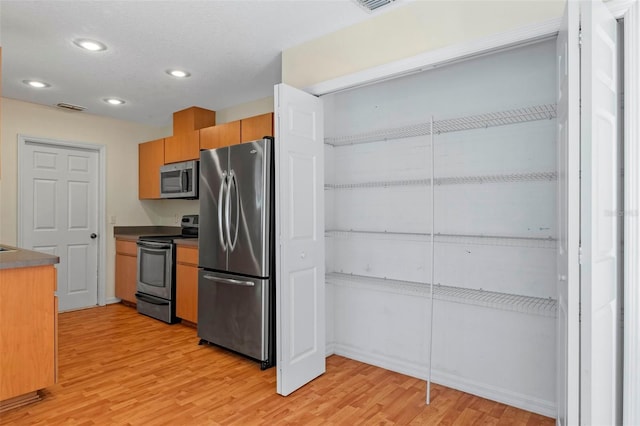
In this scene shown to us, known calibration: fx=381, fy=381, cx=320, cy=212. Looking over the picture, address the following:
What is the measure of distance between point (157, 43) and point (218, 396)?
2.60 metres

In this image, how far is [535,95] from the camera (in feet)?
7.73

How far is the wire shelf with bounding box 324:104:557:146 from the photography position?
7.54 ft

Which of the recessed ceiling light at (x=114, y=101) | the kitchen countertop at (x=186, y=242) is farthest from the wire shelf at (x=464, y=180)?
the recessed ceiling light at (x=114, y=101)

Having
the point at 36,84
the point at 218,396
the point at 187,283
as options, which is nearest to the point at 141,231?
the point at 187,283

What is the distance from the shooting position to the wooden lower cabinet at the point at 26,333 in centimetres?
231

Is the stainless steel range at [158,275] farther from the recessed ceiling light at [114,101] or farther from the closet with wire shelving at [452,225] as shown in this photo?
the closet with wire shelving at [452,225]

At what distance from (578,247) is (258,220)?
7.09 ft

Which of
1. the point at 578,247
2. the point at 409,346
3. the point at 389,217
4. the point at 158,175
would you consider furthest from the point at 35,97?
the point at 578,247

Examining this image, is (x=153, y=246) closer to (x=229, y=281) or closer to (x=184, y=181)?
(x=184, y=181)

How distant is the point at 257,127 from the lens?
3.69m

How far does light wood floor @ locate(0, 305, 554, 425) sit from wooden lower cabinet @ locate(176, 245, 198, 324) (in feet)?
1.93

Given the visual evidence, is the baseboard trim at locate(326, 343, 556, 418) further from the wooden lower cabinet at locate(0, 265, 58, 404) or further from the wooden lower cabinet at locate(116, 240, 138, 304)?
the wooden lower cabinet at locate(116, 240, 138, 304)

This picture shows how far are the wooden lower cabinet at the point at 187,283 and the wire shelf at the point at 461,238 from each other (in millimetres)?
1584

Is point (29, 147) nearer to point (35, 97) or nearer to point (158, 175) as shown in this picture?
point (35, 97)
